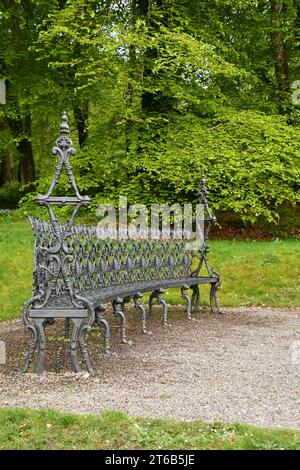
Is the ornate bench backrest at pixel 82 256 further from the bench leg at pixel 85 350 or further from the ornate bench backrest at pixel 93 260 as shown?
the bench leg at pixel 85 350

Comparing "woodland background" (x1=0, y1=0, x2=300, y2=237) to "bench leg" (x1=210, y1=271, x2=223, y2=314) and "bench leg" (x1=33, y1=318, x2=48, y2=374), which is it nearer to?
"bench leg" (x1=210, y1=271, x2=223, y2=314)

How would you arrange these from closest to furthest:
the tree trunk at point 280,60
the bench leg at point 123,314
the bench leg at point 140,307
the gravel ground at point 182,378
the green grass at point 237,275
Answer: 1. the gravel ground at point 182,378
2. the bench leg at point 123,314
3. the bench leg at point 140,307
4. the green grass at point 237,275
5. the tree trunk at point 280,60

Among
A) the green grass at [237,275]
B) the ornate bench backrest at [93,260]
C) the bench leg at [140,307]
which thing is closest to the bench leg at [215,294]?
the ornate bench backrest at [93,260]

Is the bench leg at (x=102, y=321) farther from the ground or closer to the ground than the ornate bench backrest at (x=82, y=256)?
closer to the ground

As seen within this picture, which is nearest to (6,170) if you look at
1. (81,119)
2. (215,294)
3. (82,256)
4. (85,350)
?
(81,119)

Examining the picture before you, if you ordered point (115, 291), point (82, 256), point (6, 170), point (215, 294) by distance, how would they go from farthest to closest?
point (6, 170), point (215, 294), point (115, 291), point (82, 256)

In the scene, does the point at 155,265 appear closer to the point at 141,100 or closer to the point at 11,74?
the point at 141,100

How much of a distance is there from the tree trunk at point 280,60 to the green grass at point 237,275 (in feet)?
22.7

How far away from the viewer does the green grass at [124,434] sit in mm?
3891

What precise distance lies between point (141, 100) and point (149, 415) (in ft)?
47.5

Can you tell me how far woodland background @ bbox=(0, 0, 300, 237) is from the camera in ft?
50.5

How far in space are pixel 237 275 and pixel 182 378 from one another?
22.5ft

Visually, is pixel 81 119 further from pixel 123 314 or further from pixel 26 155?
pixel 123 314

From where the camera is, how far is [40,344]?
5.91 m
